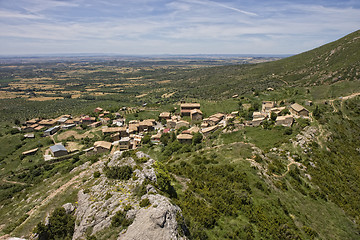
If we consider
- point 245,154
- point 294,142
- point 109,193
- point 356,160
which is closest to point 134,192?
point 109,193

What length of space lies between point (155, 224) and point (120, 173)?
30.5 feet

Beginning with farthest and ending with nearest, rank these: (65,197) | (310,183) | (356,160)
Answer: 1. (356,160)
2. (310,183)
3. (65,197)

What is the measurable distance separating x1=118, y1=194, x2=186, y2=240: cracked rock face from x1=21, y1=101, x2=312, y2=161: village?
3670 cm

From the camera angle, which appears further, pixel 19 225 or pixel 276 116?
pixel 276 116

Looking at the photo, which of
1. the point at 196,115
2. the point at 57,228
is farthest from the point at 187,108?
the point at 57,228

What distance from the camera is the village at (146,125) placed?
52688 millimetres

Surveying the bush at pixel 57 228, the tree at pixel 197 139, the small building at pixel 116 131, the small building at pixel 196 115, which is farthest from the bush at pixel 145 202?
the small building at pixel 196 115

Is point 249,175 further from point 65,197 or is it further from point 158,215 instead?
point 65,197

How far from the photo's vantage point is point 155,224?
573 inches

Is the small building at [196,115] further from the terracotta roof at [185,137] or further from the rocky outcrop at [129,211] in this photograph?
the rocky outcrop at [129,211]

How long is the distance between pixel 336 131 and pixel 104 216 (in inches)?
2007

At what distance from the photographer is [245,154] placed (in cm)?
3478

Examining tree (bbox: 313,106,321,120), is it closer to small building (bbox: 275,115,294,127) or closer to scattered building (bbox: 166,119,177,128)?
small building (bbox: 275,115,294,127)

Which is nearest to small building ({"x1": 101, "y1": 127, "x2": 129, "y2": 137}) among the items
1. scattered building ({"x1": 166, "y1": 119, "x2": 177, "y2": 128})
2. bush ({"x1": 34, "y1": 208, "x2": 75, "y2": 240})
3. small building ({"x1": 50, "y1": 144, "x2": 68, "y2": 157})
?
small building ({"x1": 50, "y1": 144, "x2": 68, "y2": 157})
